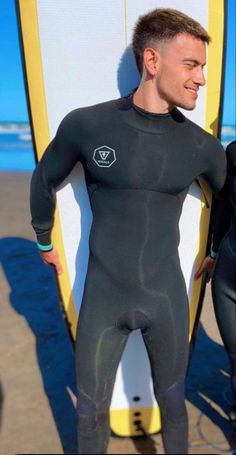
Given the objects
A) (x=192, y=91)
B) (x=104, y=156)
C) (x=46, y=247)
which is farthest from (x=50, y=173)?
(x=192, y=91)

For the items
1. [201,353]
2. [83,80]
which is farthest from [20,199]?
[83,80]

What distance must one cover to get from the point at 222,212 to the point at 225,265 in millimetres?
256

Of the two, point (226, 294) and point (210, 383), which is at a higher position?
point (226, 294)

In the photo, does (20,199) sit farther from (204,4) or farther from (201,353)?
(204,4)

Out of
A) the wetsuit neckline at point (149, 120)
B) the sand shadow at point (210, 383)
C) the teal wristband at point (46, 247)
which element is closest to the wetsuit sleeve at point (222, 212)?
the wetsuit neckline at point (149, 120)

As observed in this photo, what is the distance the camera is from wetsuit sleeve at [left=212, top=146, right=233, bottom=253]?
2.00 metres

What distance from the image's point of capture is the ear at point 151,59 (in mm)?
1614

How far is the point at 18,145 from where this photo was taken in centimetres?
2162

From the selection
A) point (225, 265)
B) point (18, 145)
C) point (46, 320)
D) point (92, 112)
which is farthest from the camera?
point (18, 145)

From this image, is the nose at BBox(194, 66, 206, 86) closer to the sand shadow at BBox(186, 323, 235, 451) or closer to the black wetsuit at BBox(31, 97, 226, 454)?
the black wetsuit at BBox(31, 97, 226, 454)

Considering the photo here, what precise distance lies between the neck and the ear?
0.04m

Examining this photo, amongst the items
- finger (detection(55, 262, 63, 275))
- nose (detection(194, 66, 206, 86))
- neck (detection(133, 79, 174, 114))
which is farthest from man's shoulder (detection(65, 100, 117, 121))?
finger (detection(55, 262, 63, 275))

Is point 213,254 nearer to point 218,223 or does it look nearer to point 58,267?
point 218,223

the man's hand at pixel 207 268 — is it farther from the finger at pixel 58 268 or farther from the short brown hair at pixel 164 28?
the short brown hair at pixel 164 28
